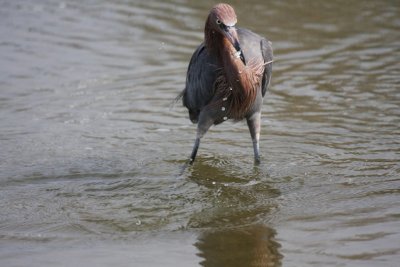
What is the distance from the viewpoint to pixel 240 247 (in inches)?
203

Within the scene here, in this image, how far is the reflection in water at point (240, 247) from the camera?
16.2ft

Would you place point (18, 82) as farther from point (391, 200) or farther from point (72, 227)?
point (391, 200)

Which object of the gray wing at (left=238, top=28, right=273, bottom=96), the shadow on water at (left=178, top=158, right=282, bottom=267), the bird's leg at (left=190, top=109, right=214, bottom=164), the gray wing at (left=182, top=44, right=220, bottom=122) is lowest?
the shadow on water at (left=178, top=158, right=282, bottom=267)

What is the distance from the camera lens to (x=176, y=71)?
391 inches

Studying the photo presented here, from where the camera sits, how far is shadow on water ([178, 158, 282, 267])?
504cm

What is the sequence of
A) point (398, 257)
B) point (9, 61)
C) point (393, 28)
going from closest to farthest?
point (398, 257) → point (9, 61) → point (393, 28)

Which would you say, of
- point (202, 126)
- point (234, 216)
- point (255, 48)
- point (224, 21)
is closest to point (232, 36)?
point (224, 21)

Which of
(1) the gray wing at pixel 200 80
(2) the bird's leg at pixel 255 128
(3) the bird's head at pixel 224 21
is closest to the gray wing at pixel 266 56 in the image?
(2) the bird's leg at pixel 255 128

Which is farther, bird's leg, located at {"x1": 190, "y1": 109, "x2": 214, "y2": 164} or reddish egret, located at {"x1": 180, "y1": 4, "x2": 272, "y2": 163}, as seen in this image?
bird's leg, located at {"x1": 190, "y1": 109, "x2": 214, "y2": 164}

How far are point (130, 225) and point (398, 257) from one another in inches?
74.9

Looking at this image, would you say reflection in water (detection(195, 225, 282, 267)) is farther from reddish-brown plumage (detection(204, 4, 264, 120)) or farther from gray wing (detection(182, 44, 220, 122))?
gray wing (detection(182, 44, 220, 122))

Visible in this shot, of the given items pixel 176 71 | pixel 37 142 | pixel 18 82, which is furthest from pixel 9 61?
pixel 37 142

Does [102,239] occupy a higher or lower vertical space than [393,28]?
lower

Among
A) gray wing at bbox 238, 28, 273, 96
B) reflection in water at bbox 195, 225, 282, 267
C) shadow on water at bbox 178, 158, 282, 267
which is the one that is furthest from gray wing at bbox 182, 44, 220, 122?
reflection in water at bbox 195, 225, 282, 267
